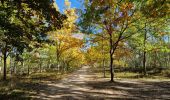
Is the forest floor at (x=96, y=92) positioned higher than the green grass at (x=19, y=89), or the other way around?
the green grass at (x=19, y=89)

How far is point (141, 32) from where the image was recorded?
90.0 ft

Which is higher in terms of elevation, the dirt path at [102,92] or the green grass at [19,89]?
the green grass at [19,89]

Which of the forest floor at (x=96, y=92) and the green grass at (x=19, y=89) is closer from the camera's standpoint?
the green grass at (x=19, y=89)

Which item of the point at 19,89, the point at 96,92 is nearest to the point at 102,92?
the point at 96,92

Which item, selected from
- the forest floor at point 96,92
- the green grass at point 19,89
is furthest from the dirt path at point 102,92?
the green grass at point 19,89

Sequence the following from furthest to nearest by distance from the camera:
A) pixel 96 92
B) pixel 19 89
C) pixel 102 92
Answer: pixel 19 89
pixel 102 92
pixel 96 92

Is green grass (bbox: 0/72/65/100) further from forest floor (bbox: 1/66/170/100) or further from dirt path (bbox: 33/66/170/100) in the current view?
dirt path (bbox: 33/66/170/100)

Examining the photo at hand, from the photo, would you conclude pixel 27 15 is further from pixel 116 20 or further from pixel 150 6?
pixel 116 20

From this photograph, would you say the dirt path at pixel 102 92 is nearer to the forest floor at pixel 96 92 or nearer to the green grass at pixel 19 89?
the forest floor at pixel 96 92

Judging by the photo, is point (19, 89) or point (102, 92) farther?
point (19, 89)

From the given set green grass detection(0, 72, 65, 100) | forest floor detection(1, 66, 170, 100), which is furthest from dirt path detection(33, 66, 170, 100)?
green grass detection(0, 72, 65, 100)

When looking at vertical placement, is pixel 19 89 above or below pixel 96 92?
above

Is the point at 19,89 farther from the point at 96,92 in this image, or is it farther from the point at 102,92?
the point at 102,92

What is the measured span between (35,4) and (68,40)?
91.9 ft
